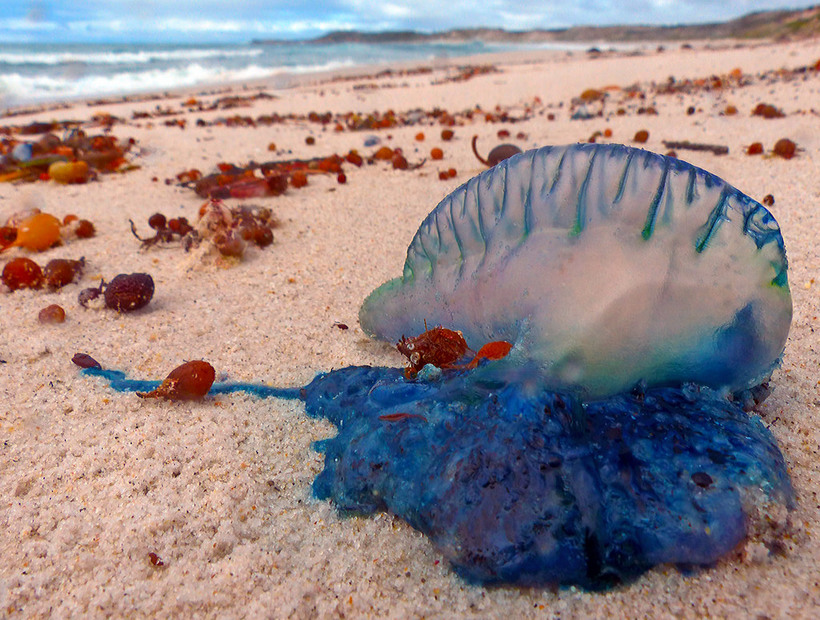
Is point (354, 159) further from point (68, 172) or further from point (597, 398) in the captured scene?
point (597, 398)

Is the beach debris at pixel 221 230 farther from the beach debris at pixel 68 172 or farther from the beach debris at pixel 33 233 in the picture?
the beach debris at pixel 68 172

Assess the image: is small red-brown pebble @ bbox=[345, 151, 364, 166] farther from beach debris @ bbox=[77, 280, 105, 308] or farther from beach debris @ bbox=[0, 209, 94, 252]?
beach debris @ bbox=[77, 280, 105, 308]

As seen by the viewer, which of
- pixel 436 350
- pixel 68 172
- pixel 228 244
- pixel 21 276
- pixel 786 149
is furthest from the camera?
pixel 68 172

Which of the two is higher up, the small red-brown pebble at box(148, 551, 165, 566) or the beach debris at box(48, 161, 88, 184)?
the small red-brown pebble at box(148, 551, 165, 566)

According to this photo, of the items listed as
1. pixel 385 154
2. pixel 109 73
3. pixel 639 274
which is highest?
pixel 639 274

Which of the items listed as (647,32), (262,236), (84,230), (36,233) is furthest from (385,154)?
(647,32)

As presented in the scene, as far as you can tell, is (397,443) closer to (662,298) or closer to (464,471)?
(464,471)

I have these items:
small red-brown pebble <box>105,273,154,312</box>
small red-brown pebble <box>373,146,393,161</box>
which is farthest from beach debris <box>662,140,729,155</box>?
small red-brown pebble <box>105,273,154,312</box>

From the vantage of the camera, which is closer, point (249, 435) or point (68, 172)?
point (249, 435)
